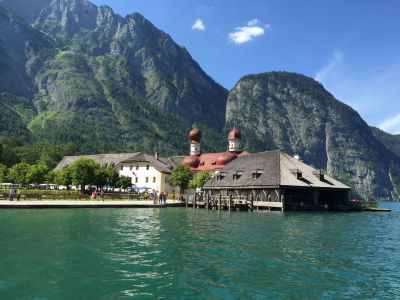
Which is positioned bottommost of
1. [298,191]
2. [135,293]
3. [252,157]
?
[135,293]

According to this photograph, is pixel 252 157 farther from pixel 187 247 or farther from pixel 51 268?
pixel 51 268

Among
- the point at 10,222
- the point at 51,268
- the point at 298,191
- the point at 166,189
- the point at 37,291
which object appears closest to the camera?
the point at 37,291

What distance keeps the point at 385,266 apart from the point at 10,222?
1178 inches

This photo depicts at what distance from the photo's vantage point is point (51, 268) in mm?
17734

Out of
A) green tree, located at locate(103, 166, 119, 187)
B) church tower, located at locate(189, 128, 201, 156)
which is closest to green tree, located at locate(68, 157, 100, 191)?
green tree, located at locate(103, 166, 119, 187)

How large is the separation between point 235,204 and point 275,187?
272 inches

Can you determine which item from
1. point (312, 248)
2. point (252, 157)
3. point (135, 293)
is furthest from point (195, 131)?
point (135, 293)

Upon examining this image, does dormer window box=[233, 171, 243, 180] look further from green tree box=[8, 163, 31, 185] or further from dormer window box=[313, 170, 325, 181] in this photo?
green tree box=[8, 163, 31, 185]

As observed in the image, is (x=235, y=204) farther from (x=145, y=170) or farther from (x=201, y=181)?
(x=145, y=170)

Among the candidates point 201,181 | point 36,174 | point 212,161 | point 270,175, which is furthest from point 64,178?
point 270,175

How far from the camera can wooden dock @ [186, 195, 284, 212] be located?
62.9 metres

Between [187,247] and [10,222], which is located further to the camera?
[10,222]

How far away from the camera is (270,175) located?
6794 cm

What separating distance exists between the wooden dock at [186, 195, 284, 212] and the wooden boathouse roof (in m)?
3.21
